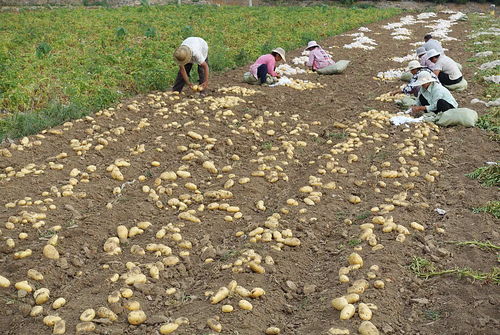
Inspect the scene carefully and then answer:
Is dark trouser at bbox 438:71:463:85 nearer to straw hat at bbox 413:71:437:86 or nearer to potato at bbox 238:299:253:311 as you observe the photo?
straw hat at bbox 413:71:437:86

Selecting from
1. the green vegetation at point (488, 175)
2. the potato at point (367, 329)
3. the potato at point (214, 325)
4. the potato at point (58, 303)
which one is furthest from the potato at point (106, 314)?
the green vegetation at point (488, 175)

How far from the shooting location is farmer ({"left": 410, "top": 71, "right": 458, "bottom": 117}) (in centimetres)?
767

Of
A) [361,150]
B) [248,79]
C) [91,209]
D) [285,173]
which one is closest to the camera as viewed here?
[91,209]

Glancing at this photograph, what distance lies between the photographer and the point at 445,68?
9141 mm

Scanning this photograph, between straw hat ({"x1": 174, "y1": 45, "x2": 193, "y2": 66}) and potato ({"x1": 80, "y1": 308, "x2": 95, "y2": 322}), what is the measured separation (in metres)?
5.59

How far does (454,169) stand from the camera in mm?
6133

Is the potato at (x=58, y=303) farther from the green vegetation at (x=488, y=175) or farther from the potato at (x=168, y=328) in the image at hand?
the green vegetation at (x=488, y=175)

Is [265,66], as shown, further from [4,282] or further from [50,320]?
[50,320]

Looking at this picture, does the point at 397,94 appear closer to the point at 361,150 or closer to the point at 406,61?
the point at 361,150

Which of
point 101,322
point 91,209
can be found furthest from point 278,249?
point 91,209

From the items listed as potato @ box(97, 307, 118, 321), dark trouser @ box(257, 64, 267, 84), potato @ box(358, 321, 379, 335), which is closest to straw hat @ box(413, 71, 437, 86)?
dark trouser @ box(257, 64, 267, 84)

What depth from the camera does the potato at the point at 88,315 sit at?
135 inches

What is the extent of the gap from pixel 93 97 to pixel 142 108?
3.35 feet

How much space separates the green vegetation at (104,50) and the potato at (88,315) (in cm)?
423
